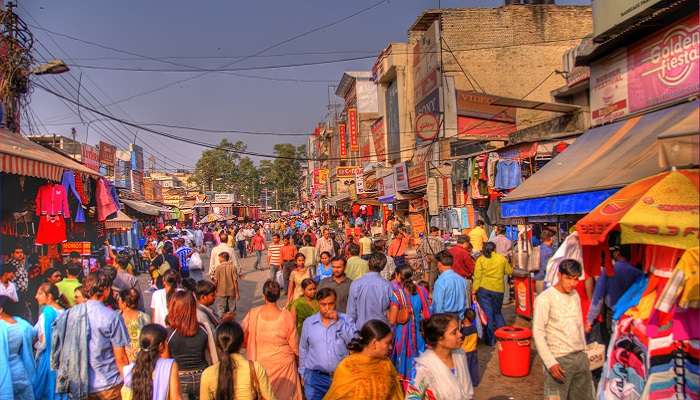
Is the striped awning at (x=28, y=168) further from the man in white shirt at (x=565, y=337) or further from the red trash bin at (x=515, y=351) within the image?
the man in white shirt at (x=565, y=337)

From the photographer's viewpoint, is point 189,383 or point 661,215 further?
point 189,383

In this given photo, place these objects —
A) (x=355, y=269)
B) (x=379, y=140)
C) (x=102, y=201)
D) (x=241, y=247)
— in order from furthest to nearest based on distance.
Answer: (x=379, y=140) → (x=241, y=247) → (x=102, y=201) → (x=355, y=269)

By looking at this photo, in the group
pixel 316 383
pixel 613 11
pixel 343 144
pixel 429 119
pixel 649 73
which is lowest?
pixel 316 383

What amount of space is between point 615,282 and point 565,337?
118 centimetres

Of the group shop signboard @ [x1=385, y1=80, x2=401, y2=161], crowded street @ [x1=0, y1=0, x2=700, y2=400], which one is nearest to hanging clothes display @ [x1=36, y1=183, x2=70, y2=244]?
crowded street @ [x1=0, y1=0, x2=700, y2=400]

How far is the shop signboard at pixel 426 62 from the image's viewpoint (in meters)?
25.4

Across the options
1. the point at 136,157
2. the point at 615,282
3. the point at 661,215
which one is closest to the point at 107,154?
the point at 136,157

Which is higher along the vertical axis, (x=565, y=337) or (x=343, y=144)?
(x=343, y=144)

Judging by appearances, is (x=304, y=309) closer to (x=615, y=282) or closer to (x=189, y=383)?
(x=189, y=383)

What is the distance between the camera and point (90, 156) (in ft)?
88.5

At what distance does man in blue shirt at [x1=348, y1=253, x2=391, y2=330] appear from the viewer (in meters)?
6.09

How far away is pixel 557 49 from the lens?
2658 centimetres

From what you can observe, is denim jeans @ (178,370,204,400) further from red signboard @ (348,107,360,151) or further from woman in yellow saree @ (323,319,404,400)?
red signboard @ (348,107,360,151)

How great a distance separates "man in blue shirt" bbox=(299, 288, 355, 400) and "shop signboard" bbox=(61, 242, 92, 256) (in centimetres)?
891
